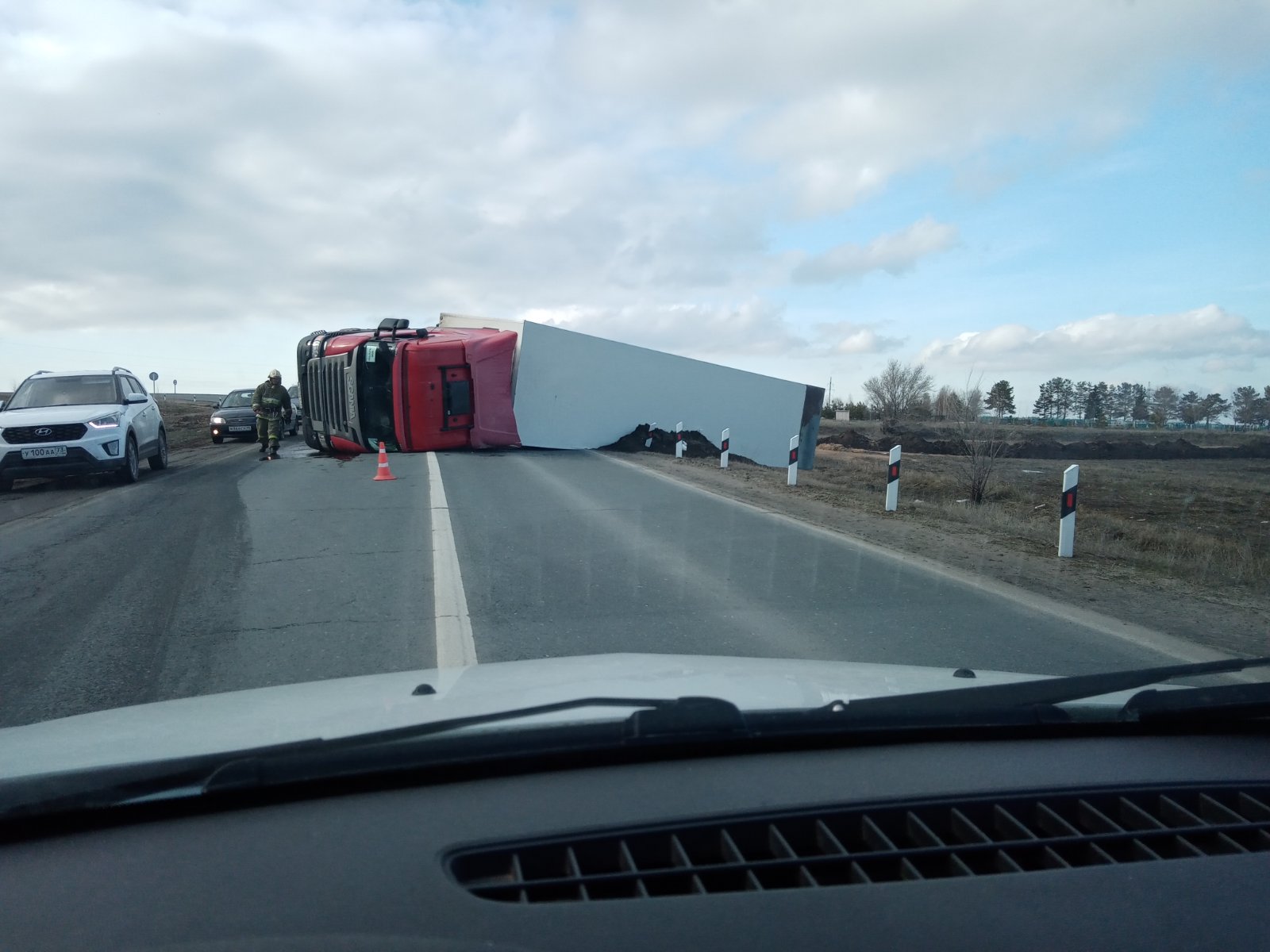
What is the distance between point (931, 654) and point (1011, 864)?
13.0ft

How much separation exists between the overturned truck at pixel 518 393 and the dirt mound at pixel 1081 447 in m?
14.4

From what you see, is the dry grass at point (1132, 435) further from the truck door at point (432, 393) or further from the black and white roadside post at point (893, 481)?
the black and white roadside post at point (893, 481)

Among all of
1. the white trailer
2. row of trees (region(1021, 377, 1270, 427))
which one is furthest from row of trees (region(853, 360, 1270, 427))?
the white trailer

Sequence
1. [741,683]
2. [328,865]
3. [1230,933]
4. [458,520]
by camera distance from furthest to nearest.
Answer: [458,520]
[741,683]
[328,865]
[1230,933]

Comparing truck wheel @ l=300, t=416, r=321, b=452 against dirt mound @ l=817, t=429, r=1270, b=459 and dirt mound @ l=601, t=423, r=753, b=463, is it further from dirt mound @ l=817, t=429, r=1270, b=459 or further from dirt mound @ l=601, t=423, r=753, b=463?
dirt mound @ l=817, t=429, r=1270, b=459

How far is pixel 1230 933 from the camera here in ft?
6.45

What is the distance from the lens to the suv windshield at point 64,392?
16.3m

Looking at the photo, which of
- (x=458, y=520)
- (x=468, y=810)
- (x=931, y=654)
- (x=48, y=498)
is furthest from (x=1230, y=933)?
(x=48, y=498)

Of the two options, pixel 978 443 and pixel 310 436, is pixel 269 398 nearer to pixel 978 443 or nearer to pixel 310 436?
pixel 310 436

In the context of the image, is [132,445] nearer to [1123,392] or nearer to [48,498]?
[48,498]

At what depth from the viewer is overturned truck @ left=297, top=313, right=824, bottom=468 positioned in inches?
911

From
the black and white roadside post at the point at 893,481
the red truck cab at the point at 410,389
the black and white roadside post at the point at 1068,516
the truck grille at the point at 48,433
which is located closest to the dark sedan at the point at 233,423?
the red truck cab at the point at 410,389

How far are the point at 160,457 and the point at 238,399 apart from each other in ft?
45.7

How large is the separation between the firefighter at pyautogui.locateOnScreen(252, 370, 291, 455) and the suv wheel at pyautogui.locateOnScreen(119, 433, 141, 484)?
4.61 metres
